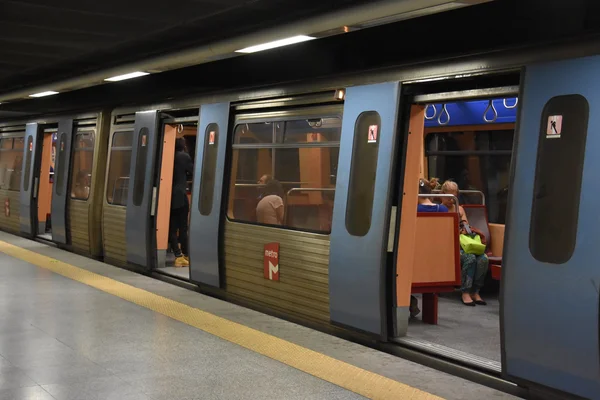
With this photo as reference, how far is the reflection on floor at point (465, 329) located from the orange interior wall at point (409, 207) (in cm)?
55

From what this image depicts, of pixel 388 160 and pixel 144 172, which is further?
pixel 144 172

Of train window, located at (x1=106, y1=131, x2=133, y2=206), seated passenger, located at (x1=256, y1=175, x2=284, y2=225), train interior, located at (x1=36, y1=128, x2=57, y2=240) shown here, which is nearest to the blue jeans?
seated passenger, located at (x1=256, y1=175, x2=284, y2=225)

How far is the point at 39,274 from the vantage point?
998cm

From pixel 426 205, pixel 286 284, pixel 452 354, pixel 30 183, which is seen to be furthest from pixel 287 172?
pixel 30 183

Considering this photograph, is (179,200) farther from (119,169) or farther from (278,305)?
(278,305)

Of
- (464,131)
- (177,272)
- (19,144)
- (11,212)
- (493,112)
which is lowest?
(177,272)

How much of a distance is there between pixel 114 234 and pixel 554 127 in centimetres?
762

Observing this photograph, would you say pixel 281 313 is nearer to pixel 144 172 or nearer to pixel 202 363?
pixel 202 363

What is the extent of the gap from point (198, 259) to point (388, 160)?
3.32 m

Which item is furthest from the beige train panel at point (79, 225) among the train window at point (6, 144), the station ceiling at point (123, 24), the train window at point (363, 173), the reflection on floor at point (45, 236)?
the train window at point (363, 173)

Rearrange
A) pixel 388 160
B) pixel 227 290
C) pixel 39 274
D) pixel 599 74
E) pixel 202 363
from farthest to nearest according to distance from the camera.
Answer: pixel 39 274
pixel 227 290
pixel 388 160
pixel 202 363
pixel 599 74

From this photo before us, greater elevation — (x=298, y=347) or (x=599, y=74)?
(x=599, y=74)

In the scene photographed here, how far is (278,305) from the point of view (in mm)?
7500

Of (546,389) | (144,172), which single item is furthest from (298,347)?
(144,172)
